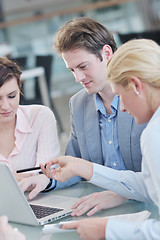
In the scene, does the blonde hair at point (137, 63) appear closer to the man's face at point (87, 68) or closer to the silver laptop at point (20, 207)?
the silver laptop at point (20, 207)

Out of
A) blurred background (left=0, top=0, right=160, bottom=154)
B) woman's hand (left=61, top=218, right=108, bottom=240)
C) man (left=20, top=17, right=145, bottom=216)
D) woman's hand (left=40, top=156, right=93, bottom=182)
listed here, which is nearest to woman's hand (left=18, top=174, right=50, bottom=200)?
man (left=20, top=17, right=145, bottom=216)

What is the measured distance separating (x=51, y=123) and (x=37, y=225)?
896 millimetres

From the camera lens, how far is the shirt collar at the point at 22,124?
220 centimetres

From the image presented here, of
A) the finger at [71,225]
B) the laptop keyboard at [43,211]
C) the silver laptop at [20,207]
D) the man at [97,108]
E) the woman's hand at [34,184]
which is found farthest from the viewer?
the man at [97,108]

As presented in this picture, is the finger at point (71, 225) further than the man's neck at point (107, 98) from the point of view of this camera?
No

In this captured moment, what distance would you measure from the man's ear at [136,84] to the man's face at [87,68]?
0.70 meters

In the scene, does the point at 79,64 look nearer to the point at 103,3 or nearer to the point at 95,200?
the point at 95,200

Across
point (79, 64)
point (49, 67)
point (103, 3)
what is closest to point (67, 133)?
point (49, 67)

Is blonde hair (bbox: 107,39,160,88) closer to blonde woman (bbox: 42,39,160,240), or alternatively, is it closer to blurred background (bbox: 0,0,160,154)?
blonde woman (bbox: 42,39,160,240)

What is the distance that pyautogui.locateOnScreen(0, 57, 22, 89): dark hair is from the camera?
2.15 metres

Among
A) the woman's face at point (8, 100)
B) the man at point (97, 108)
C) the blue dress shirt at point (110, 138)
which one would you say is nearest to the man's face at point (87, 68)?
the man at point (97, 108)

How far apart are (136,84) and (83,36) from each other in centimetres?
76

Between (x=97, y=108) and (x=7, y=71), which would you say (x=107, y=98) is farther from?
(x=7, y=71)

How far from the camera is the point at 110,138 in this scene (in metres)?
1.92
